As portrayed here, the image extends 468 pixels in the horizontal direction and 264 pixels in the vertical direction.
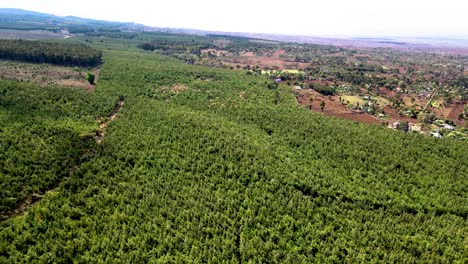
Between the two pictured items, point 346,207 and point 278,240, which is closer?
point 278,240

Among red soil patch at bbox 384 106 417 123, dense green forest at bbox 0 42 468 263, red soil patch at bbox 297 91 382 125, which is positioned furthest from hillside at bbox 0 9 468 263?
red soil patch at bbox 384 106 417 123

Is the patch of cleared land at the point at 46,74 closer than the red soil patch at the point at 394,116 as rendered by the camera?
No

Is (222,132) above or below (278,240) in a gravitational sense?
above

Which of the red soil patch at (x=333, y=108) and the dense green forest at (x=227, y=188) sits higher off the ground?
the red soil patch at (x=333, y=108)

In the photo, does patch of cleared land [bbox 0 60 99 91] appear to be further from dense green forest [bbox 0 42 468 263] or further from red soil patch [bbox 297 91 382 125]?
red soil patch [bbox 297 91 382 125]

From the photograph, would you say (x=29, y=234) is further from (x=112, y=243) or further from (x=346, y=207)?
(x=346, y=207)

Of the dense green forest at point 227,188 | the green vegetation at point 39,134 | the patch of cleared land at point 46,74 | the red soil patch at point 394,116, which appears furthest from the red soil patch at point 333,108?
the patch of cleared land at point 46,74

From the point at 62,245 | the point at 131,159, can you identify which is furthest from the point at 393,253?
the point at 131,159

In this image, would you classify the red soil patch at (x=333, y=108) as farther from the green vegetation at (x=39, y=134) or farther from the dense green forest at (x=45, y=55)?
the dense green forest at (x=45, y=55)
